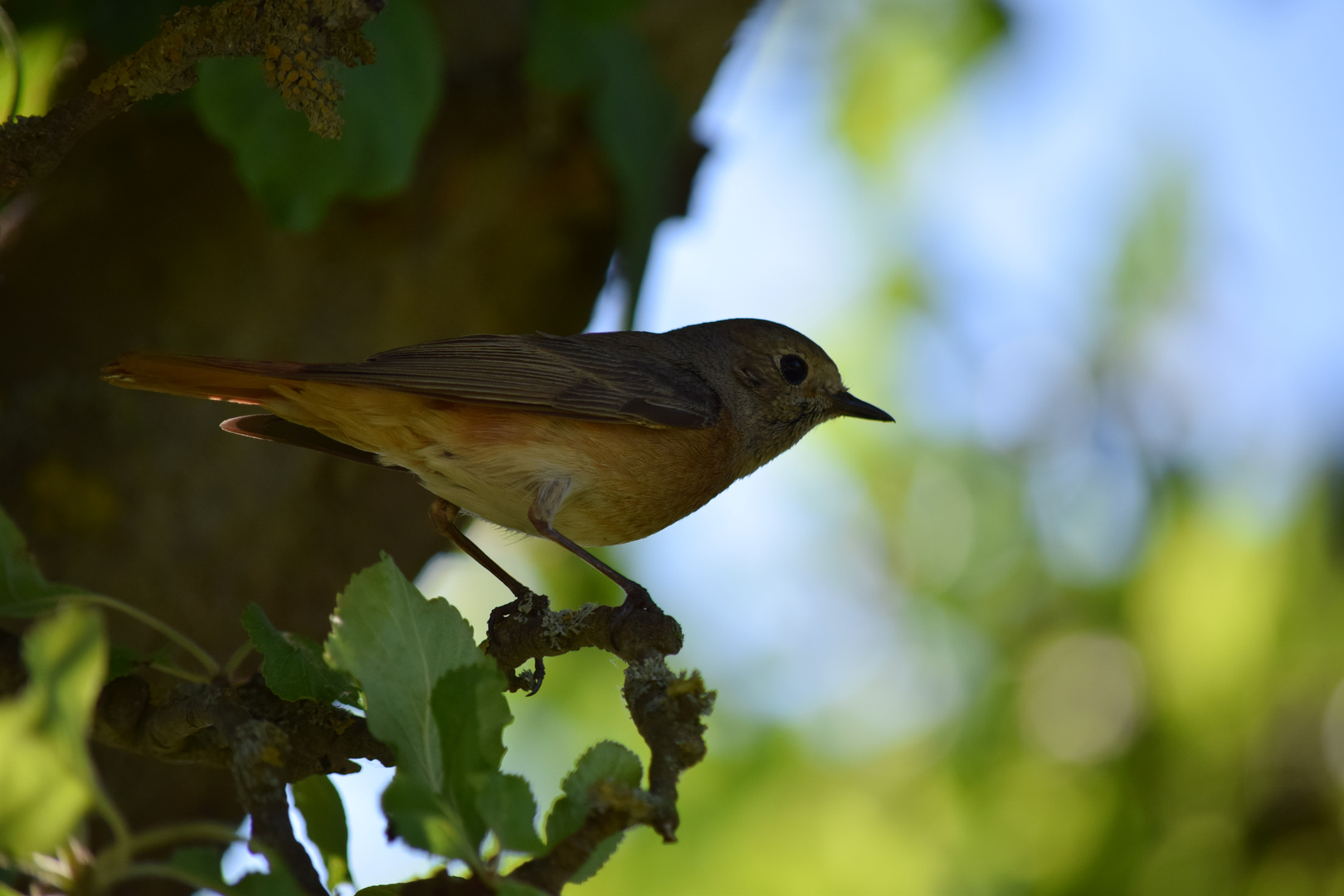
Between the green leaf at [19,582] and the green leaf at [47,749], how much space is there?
2.99 ft

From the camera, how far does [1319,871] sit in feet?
14.6

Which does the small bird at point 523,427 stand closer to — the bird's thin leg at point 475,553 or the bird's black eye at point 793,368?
the bird's thin leg at point 475,553

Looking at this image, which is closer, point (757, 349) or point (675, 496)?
point (675, 496)

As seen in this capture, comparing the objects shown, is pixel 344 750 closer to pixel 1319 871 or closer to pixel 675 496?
pixel 675 496

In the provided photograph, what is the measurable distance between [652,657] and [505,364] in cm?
179

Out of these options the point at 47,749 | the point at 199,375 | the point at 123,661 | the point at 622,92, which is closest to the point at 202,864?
the point at 47,749

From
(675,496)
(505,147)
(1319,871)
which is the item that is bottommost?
(1319,871)

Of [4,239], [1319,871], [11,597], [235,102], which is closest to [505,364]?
[235,102]

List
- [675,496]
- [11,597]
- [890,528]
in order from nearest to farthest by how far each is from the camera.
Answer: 1. [11,597]
2. [675,496]
3. [890,528]

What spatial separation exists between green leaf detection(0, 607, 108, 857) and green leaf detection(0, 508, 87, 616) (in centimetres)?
91

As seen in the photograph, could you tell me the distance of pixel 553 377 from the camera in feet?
12.9

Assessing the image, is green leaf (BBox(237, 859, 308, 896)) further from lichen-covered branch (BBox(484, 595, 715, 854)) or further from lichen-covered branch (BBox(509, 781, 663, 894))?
lichen-covered branch (BBox(484, 595, 715, 854))

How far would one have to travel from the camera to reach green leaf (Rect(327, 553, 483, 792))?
1823 millimetres

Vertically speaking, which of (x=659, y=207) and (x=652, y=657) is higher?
(x=659, y=207)
